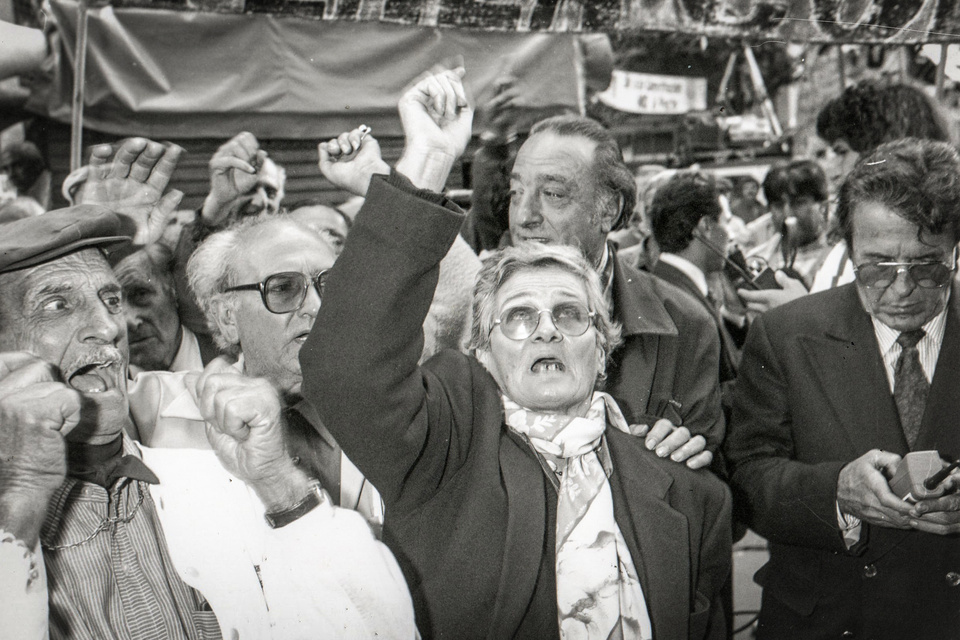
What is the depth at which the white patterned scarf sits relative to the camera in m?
1.72

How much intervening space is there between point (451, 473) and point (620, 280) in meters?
1.01

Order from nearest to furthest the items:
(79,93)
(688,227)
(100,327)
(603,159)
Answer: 1. (100,327)
2. (603,159)
3. (79,93)
4. (688,227)

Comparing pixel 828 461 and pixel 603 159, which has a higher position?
pixel 603 159

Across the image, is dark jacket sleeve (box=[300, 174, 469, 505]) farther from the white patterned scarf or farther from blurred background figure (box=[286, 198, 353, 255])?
blurred background figure (box=[286, 198, 353, 255])

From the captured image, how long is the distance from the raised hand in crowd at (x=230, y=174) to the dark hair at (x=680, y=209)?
1843 millimetres

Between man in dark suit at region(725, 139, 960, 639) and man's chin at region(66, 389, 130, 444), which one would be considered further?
man in dark suit at region(725, 139, 960, 639)

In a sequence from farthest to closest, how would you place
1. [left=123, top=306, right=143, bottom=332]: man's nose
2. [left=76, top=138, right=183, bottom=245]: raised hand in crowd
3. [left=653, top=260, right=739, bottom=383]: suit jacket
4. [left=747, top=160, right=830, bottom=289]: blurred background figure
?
[left=747, top=160, right=830, bottom=289]: blurred background figure
[left=653, top=260, right=739, bottom=383]: suit jacket
[left=123, top=306, right=143, bottom=332]: man's nose
[left=76, top=138, right=183, bottom=245]: raised hand in crowd

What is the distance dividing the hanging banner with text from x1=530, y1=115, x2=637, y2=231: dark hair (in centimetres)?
607

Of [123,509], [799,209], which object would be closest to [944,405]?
[123,509]

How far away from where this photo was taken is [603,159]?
2590mm

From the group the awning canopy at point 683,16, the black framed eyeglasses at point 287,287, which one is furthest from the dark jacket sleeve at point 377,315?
the awning canopy at point 683,16

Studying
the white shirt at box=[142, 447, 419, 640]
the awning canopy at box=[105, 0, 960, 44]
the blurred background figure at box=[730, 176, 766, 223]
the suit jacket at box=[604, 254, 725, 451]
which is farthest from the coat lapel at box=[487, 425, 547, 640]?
the blurred background figure at box=[730, 176, 766, 223]

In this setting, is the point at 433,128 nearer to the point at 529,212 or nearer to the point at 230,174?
the point at 529,212

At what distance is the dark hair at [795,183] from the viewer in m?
4.99
